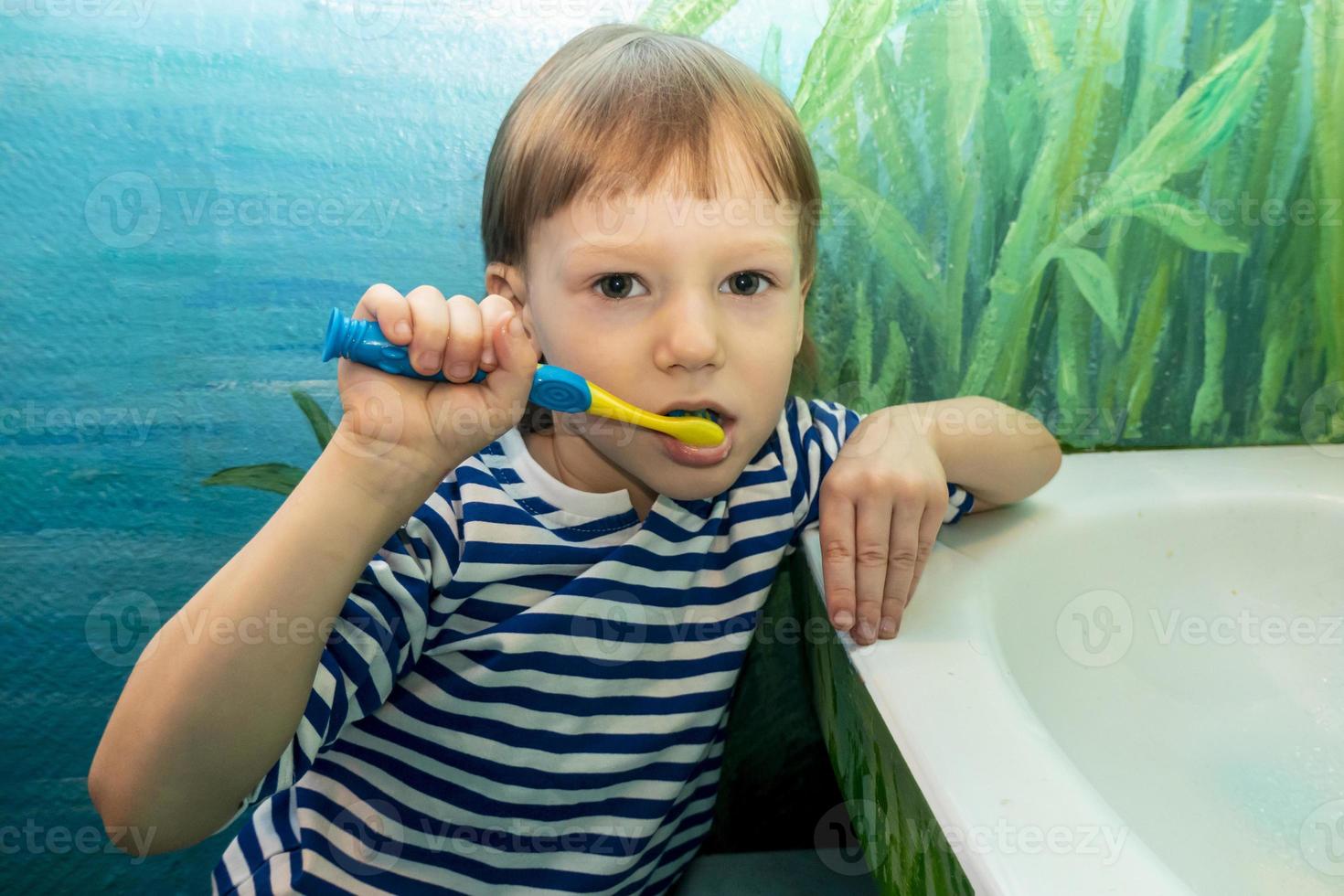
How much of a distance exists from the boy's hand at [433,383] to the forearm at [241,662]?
1 centimetres

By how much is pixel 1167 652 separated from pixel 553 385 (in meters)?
0.60

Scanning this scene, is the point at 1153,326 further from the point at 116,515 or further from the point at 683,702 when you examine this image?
the point at 116,515

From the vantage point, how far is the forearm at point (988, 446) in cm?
71

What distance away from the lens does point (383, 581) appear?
21.4 inches

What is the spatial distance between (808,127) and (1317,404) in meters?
0.59

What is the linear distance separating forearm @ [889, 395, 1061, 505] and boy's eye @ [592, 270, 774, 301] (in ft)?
0.60

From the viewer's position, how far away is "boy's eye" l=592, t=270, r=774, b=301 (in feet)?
1.89

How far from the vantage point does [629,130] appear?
583mm

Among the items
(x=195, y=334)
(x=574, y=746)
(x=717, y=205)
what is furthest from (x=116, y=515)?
(x=717, y=205)
